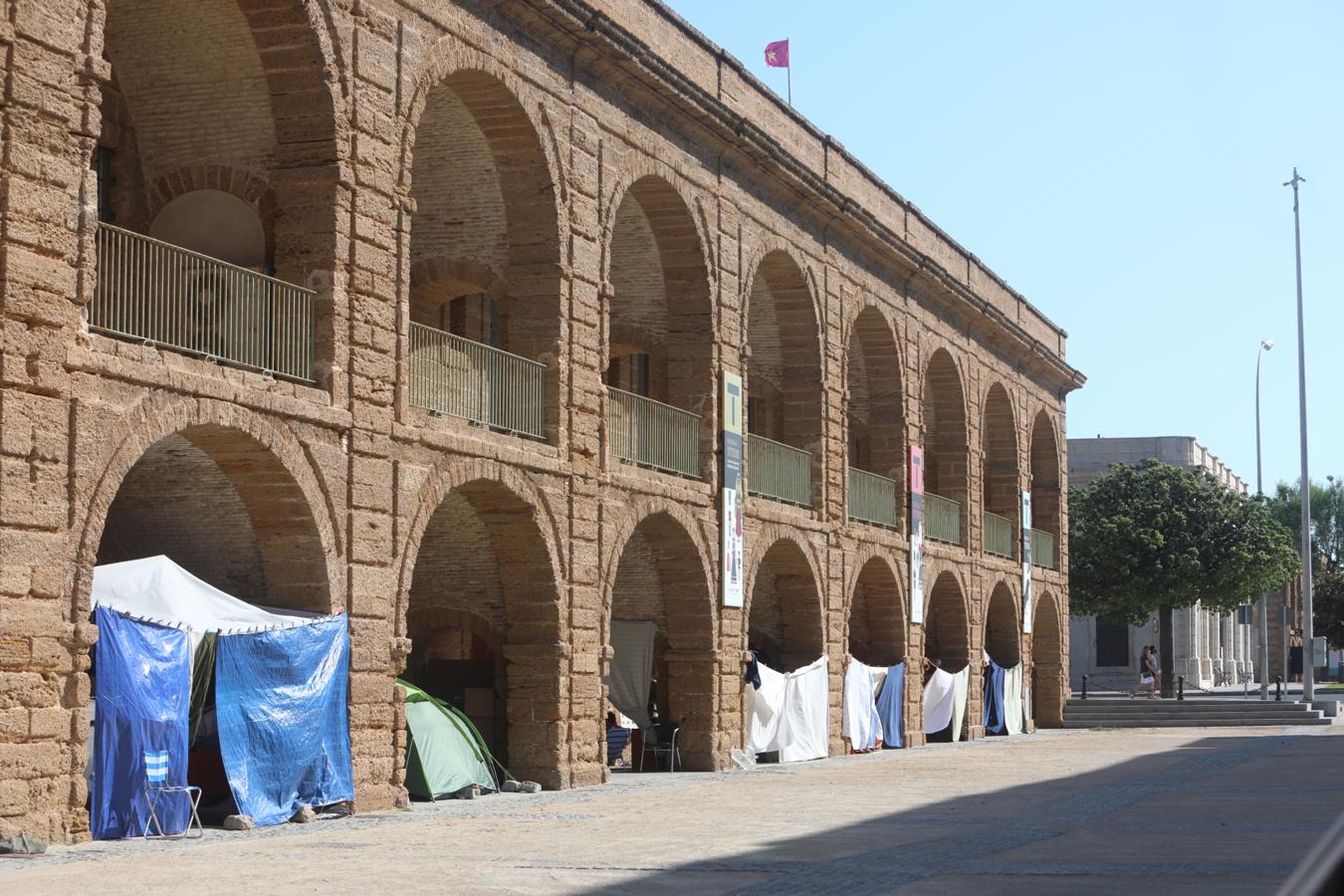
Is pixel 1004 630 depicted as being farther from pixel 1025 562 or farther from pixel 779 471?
pixel 779 471

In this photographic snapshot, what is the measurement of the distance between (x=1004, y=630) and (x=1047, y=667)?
3386 mm

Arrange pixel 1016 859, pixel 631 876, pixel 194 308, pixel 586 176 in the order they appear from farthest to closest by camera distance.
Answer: pixel 586 176 < pixel 194 308 < pixel 1016 859 < pixel 631 876

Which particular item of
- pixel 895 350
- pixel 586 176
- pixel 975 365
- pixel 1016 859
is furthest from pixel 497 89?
pixel 975 365

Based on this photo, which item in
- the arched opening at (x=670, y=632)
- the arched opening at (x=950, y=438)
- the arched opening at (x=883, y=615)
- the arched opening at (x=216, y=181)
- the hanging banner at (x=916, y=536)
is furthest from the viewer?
the arched opening at (x=950, y=438)

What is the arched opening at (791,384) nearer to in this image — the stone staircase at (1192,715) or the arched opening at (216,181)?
the arched opening at (216,181)

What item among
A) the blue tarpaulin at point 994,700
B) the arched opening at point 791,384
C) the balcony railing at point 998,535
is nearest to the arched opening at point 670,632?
the arched opening at point 791,384

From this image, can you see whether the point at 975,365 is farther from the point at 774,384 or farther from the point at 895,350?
the point at 774,384

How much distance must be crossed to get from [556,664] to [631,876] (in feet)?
27.0

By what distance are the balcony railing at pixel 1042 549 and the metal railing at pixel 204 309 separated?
26991mm

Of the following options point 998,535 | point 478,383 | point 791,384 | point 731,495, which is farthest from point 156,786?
point 998,535

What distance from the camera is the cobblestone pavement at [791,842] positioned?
31.9 feet

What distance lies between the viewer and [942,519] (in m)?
32.6

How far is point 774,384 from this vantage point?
2852 centimetres

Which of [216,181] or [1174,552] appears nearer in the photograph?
[216,181]
